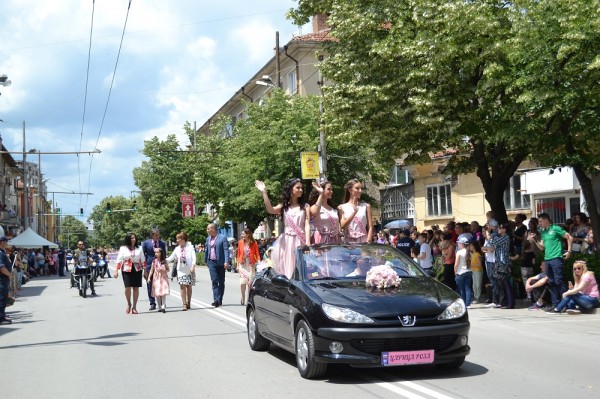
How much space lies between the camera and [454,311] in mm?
7449

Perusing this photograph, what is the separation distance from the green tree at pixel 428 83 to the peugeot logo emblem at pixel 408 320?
31.7ft

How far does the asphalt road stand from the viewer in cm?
720

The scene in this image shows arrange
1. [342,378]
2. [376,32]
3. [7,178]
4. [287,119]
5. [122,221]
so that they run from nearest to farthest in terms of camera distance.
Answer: [342,378]
[376,32]
[287,119]
[7,178]
[122,221]

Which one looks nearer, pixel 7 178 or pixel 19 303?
pixel 19 303

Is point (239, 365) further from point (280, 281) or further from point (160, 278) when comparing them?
point (160, 278)

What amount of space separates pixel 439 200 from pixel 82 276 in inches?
754

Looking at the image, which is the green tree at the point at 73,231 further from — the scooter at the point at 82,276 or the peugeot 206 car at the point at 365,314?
the peugeot 206 car at the point at 365,314

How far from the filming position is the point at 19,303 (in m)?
23.1

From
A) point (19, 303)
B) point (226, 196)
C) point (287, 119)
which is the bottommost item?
point (19, 303)

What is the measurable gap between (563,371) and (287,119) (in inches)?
1063

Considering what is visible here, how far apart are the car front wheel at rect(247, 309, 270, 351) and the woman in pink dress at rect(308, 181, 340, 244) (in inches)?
53.7

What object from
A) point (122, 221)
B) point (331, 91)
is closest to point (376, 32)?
point (331, 91)

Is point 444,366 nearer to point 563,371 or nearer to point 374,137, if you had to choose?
point 563,371

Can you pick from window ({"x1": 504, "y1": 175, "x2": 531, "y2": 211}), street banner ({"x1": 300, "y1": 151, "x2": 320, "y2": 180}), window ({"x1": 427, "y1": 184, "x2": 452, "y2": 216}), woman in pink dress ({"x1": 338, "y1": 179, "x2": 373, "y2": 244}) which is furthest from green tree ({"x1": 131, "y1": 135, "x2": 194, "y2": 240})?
woman in pink dress ({"x1": 338, "y1": 179, "x2": 373, "y2": 244})
